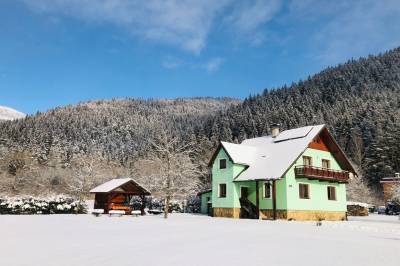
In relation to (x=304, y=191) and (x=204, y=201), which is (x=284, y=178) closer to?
(x=304, y=191)

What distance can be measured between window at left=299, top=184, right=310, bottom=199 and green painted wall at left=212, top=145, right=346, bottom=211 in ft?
1.15

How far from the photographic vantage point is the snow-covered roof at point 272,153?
35.1 m

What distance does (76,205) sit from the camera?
42.3 metres

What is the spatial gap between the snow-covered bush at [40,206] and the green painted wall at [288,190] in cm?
1568

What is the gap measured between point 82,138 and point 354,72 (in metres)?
108

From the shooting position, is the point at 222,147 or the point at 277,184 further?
the point at 222,147

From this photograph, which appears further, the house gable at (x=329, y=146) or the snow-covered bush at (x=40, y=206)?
the snow-covered bush at (x=40, y=206)

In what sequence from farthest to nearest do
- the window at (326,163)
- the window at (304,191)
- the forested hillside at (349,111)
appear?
1. the forested hillside at (349,111)
2. the window at (326,163)
3. the window at (304,191)

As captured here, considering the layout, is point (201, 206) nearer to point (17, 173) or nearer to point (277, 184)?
point (277, 184)

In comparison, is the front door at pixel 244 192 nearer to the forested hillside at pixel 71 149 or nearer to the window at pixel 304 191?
the window at pixel 304 191

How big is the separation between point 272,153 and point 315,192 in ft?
18.3

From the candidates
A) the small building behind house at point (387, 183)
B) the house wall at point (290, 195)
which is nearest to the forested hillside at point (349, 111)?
the small building behind house at point (387, 183)

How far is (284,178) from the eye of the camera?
34.7 m

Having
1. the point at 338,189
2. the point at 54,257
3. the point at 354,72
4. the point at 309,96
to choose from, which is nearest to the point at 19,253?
the point at 54,257
